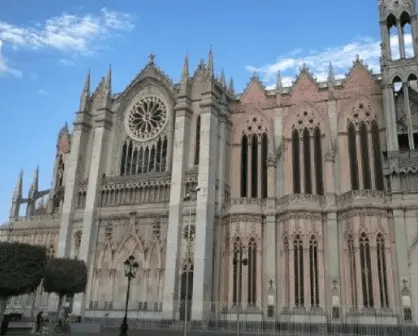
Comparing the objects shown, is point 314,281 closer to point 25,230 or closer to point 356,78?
point 356,78

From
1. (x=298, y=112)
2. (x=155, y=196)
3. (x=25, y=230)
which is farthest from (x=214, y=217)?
(x=25, y=230)

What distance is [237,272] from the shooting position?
38.7 m

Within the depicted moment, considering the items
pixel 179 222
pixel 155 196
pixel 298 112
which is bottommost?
pixel 179 222

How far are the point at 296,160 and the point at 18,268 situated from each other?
24490mm

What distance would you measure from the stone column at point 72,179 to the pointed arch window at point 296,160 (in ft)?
70.6

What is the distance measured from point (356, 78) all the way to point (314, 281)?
18.4m

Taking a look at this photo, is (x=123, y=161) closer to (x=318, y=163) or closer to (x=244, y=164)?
(x=244, y=164)

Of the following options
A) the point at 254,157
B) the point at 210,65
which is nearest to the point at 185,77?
the point at 210,65

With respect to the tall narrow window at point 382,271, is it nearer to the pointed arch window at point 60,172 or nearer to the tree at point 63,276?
the tree at point 63,276

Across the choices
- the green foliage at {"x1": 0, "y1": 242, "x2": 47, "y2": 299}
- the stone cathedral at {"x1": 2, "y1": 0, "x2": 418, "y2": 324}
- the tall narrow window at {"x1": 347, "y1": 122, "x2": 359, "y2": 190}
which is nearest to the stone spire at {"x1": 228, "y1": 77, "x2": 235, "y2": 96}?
the stone cathedral at {"x1": 2, "y1": 0, "x2": 418, "y2": 324}

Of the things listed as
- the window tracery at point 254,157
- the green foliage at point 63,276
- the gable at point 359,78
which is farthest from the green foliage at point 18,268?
the gable at point 359,78

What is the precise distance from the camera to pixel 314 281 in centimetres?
3647

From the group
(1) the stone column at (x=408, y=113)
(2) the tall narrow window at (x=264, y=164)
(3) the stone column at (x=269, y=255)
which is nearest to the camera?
(1) the stone column at (x=408, y=113)

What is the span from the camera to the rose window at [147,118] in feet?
155
